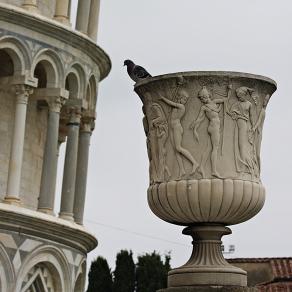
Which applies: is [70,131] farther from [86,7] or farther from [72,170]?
[86,7]

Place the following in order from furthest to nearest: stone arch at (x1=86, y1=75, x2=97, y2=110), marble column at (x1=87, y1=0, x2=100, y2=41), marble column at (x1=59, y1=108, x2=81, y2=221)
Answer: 1. marble column at (x1=87, y1=0, x2=100, y2=41)
2. stone arch at (x1=86, y1=75, x2=97, y2=110)
3. marble column at (x1=59, y1=108, x2=81, y2=221)

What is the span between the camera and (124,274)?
43.4 metres

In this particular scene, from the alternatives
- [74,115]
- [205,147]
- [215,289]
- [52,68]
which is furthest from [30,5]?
[215,289]

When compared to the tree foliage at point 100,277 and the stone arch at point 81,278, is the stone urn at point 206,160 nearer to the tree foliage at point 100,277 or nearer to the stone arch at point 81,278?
the stone arch at point 81,278

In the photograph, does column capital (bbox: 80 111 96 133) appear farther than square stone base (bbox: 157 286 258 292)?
Yes

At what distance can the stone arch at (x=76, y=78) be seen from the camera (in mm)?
23953

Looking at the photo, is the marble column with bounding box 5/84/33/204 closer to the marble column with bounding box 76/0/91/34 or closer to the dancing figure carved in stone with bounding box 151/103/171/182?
the marble column with bounding box 76/0/91/34

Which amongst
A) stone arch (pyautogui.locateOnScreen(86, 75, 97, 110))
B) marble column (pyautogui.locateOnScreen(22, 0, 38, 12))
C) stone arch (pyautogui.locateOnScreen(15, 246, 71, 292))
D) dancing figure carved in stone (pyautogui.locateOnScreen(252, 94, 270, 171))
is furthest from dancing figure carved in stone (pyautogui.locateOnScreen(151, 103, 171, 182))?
stone arch (pyautogui.locateOnScreen(86, 75, 97, 110))

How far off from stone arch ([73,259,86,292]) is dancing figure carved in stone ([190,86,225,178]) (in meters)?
15.7

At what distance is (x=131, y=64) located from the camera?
10.6m

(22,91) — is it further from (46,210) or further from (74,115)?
(46,210)

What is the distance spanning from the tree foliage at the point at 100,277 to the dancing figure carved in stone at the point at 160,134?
1373 inches

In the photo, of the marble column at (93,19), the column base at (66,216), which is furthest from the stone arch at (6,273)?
the marble column at (93,19)

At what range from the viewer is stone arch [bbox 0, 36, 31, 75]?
73.9ft
